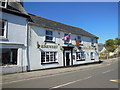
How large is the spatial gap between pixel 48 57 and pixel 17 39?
5064mm

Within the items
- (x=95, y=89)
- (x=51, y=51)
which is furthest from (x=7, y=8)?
(x=95, y=89)

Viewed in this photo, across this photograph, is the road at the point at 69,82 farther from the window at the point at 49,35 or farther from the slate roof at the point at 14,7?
the slate roof at the point at 14,7

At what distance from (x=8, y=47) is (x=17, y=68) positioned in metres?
2.44

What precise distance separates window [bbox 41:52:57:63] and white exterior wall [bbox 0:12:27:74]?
2786mm

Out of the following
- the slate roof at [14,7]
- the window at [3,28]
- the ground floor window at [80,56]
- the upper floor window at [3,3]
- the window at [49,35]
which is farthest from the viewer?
the ground floor window at [80,56]

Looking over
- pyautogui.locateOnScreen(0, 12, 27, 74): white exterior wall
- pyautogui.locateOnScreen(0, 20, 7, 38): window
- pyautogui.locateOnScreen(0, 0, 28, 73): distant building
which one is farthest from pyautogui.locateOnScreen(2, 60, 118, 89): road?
pyautogui.locateOnScreen(0, 20, 7, 38): window

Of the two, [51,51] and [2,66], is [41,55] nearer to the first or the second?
[51,51]

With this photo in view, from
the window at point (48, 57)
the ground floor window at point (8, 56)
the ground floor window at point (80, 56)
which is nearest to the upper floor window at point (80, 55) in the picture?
the ground floor window at point (80, 56)

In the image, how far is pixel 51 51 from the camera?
16.5 m

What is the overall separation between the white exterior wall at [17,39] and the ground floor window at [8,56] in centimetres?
41

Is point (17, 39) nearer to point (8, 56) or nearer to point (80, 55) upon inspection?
point (8, 56)

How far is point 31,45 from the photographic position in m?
14.2

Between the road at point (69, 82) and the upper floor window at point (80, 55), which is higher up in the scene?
the upper floor window at point (80, 55)

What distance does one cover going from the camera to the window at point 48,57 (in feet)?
51.0
